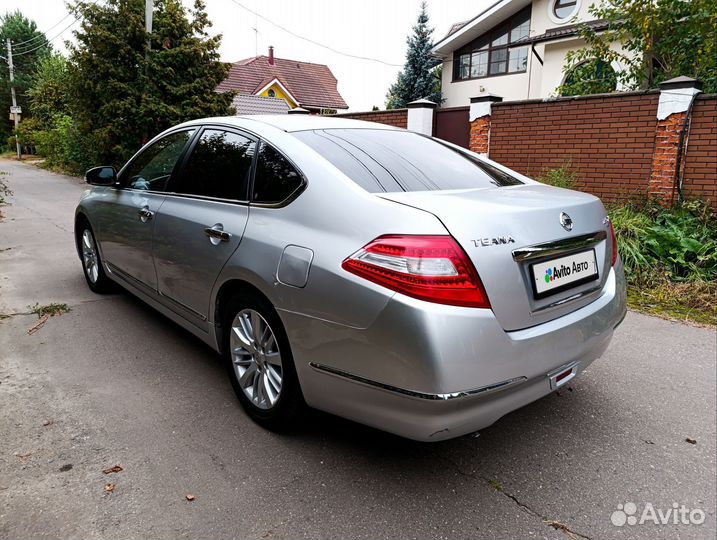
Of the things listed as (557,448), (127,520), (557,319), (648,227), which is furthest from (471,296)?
(648,227)

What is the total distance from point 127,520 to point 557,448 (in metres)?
2.00

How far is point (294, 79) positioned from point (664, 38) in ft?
97.2

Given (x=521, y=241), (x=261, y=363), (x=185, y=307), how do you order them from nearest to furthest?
(x=521, y=241)
(x=261, y=363)
(x=185, y=307)

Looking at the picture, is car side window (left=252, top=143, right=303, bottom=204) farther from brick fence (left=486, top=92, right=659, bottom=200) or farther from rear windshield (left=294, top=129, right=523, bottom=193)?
brick fence (left=486, top=92, right=659, bottom=200)

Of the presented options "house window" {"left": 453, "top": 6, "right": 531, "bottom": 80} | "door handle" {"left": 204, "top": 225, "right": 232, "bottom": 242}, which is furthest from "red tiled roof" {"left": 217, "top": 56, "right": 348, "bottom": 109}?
"door handle" {"left": 204, "top": 225, "right": 232, "bottom": 242}

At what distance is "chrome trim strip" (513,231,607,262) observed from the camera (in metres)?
2.15

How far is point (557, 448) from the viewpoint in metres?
2.70

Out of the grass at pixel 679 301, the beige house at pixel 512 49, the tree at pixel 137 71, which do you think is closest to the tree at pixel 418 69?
the beige house at pixel 512 49

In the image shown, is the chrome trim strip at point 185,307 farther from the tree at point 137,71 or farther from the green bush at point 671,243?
the tree at point 137,71

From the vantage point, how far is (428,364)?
6.36 feet

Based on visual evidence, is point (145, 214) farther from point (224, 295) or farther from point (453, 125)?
point (453, 125)

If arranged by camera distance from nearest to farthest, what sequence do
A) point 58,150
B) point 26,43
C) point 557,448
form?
point 557,448
point 58,150
point 26,43

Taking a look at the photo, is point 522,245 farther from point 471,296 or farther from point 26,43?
point 26,43

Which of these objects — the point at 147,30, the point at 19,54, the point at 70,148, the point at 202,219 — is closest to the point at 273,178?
the point at 202,219
